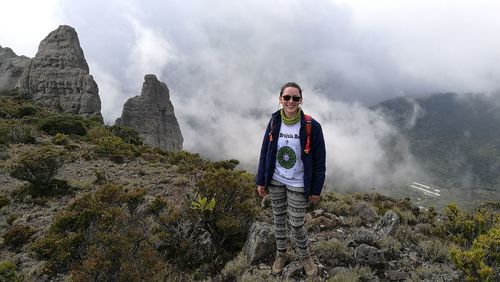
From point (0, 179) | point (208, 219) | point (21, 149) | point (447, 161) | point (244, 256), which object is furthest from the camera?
point (447, 161)

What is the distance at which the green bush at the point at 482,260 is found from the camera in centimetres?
471

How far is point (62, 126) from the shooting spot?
1216 inches

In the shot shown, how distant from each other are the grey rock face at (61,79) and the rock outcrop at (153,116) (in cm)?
634

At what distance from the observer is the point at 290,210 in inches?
210

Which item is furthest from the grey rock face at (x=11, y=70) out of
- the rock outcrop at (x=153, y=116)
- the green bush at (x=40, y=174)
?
the green bush at (x=40, y=174)

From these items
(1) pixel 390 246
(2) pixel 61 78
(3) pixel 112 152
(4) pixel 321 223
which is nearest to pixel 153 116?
(2) pixel 61 78

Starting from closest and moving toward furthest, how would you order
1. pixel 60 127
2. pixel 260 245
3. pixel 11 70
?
pixel 260 245 → pixel 60 127 → pixel 11 70

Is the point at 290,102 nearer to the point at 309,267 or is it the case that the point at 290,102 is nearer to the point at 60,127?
the point at 309,267

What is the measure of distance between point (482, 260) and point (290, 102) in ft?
12.0

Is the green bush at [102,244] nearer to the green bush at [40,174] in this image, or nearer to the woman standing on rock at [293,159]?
the woman standing on rock at [293,159]

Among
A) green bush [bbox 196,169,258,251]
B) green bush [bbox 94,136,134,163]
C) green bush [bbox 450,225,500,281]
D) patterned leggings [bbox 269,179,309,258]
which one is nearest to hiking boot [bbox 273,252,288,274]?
patterned leggings [bbox 269,179,309,258]

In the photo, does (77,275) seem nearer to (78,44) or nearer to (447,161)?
(78,44)

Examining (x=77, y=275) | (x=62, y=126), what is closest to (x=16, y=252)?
(x=77, y=275)

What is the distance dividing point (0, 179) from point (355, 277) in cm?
1516
